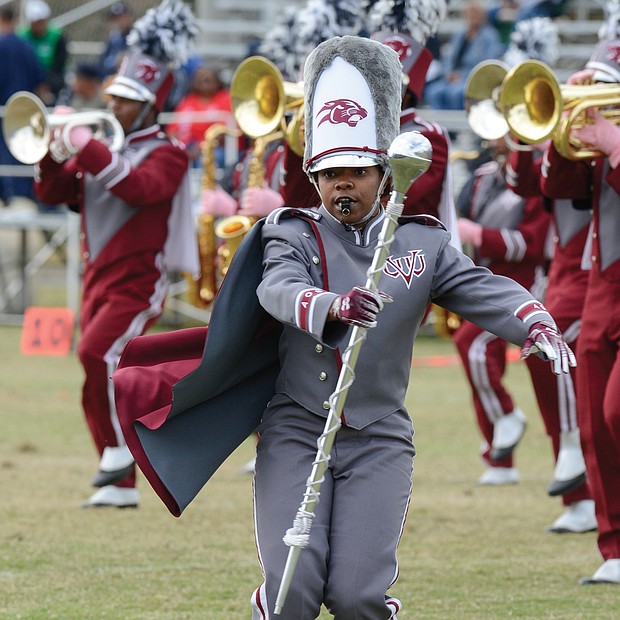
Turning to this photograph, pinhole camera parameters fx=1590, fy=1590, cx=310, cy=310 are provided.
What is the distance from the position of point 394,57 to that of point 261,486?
50.2 inches

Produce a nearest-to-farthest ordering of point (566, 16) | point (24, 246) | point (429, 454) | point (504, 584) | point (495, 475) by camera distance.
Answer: point (504, 584), point (495, 475), point (429, 454), point (24, 246), point (566, 16)

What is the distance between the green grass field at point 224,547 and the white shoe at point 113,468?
0.49 feet

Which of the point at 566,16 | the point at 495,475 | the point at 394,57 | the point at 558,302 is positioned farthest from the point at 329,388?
the point at 566,16

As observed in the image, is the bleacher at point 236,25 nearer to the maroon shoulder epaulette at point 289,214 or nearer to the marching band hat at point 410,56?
the marching band hat at point 410,56

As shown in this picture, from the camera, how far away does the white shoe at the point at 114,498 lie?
782cm

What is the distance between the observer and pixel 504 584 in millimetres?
6117

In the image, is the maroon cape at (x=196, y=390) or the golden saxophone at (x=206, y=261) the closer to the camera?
the maroon cape at (x=196, y=390)

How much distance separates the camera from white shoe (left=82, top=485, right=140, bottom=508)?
308 inches

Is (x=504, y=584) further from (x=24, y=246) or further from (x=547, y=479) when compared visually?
(x=24, y=246)

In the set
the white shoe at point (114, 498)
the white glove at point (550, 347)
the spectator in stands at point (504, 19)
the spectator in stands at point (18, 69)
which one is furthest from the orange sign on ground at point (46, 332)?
the white glove at point (550, 347)

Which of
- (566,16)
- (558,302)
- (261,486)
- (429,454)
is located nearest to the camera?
(261,486)

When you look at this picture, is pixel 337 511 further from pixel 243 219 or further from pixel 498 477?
pixel 498 477

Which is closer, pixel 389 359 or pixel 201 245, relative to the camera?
pixel 389 359

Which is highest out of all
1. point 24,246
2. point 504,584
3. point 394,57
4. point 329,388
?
point 394,57
